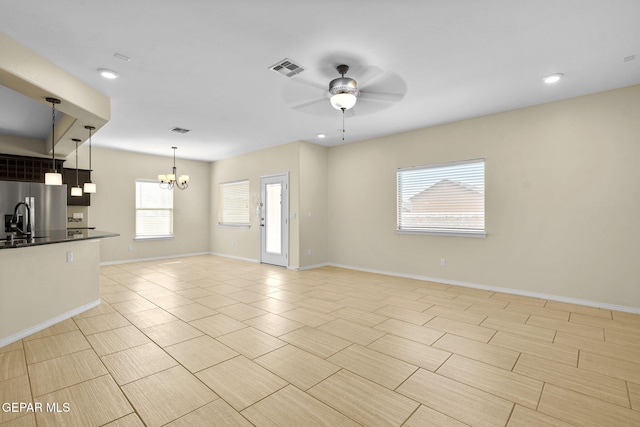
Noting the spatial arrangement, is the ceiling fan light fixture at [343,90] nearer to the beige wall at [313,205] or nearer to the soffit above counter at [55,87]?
the soffit above counter at [55,87]

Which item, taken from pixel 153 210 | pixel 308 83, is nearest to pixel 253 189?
pixel 153 210

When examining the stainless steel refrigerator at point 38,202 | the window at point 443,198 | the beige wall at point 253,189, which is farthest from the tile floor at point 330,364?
the stainless steel refrigerator at point 38,202

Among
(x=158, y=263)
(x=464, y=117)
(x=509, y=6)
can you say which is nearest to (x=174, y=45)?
(x=509, y=6)

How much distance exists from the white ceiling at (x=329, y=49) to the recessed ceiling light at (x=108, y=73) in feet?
0.31

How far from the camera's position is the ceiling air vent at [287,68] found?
3.04m

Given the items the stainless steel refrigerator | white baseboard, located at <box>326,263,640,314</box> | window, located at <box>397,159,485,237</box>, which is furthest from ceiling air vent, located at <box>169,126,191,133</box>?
white baseboard, located at <box>326,263,640,314</box>

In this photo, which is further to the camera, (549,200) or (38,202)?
(38,202)

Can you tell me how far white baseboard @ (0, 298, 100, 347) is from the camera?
2818 mm

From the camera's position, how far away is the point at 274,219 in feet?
22.8

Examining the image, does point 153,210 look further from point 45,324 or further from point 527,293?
point 527,293

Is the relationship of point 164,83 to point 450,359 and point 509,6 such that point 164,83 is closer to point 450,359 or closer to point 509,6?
point 509,6

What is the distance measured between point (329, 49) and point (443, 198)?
343 centimetres

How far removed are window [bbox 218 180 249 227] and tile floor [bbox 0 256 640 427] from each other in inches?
152

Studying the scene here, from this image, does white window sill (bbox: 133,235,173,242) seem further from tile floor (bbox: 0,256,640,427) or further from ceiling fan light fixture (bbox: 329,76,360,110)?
ceiling fan light fixture (bbox: 329,76,360,110)
